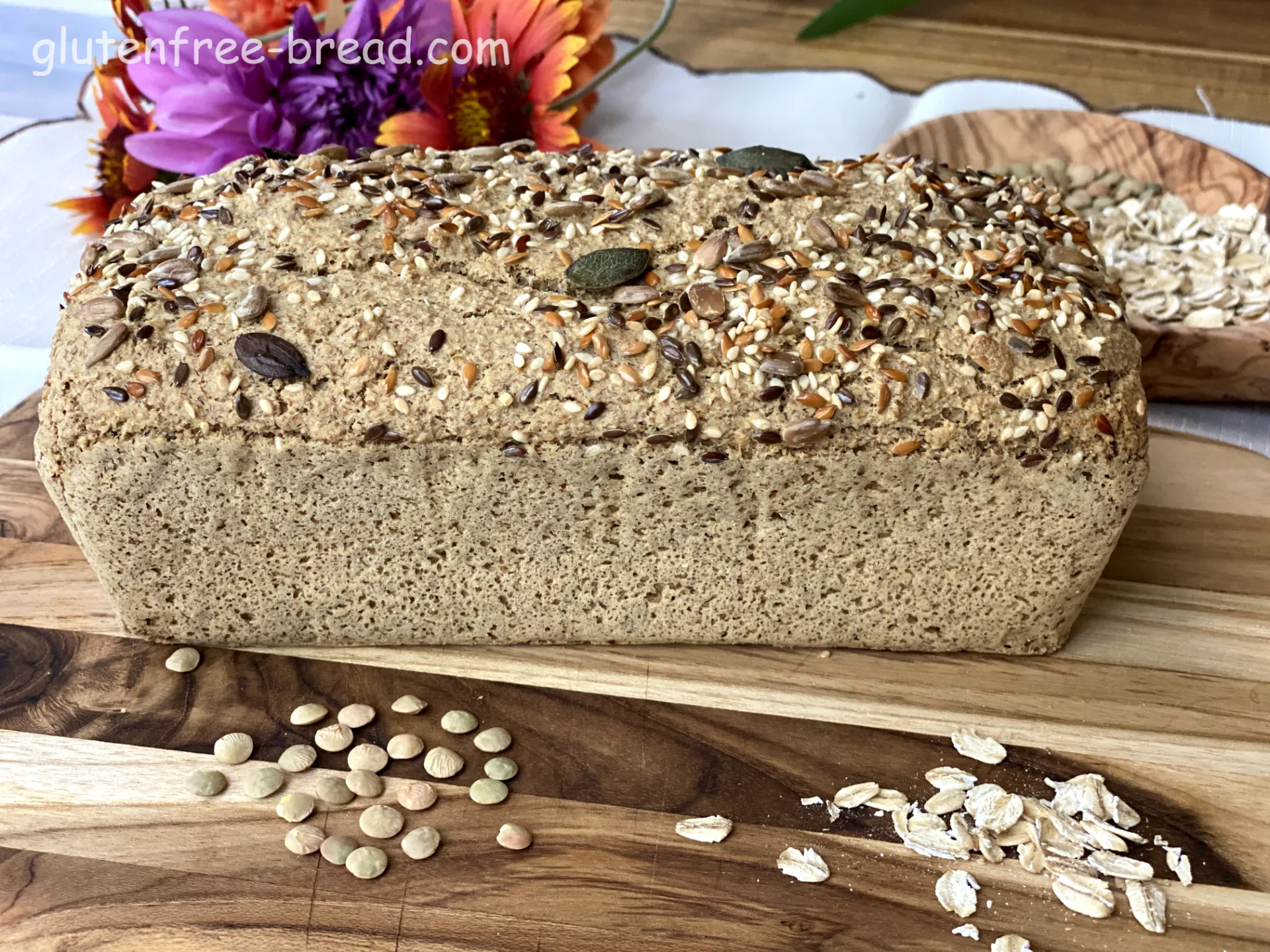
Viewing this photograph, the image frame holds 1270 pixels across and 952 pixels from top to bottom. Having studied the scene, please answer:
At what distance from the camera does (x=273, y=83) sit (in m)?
2.01

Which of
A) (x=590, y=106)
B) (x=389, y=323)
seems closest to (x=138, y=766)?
(x=389, y=323)

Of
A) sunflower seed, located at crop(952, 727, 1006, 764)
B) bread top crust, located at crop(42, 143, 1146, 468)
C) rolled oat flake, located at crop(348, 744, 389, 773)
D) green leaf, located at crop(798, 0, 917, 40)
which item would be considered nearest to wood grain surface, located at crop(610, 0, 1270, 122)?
green leaf, located at crop(798, 0, 917, 40)

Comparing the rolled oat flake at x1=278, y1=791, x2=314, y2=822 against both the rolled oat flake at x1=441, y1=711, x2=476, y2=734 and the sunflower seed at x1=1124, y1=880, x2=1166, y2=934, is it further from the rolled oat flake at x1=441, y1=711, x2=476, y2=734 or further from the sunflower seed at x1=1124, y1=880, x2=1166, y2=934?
the sunflower seed at x1=1124, y1=880, x2=1166, y2=934

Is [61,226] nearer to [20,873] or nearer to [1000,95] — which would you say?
[20,873]

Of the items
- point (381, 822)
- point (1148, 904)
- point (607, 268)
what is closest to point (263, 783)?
point (381, 822)

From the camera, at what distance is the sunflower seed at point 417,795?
1.52 metres

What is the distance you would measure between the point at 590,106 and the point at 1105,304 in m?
1.44

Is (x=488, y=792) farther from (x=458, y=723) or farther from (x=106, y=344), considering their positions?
(x=106, y=344)

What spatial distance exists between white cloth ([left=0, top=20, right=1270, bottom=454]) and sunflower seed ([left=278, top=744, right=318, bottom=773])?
4.28 feet

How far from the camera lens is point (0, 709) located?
1.62 meters

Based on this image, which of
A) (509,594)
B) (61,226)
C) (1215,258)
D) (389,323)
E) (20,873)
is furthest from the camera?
(61,226)

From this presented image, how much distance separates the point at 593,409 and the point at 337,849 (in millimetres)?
641

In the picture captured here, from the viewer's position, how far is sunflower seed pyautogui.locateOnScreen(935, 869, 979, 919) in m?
1.43

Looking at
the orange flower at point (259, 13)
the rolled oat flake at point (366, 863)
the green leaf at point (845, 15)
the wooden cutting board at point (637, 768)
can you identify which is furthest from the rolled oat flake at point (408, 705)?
the green leaf at point (845, 15)
